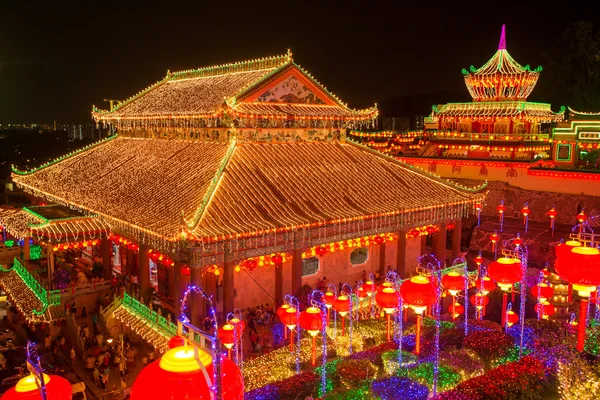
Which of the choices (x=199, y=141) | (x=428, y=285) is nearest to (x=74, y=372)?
(x=199, y=141)

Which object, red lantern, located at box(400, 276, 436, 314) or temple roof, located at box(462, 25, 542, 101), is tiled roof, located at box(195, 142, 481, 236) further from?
temple roof, located at box(462, 25, 542, 101)

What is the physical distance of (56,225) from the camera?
17.7m

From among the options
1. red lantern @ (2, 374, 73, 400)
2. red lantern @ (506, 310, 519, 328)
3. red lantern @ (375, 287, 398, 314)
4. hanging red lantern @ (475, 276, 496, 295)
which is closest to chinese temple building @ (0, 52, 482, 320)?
red lantern @ (375, 287, 398, 314)

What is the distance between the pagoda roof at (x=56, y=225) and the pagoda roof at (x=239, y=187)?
418mm

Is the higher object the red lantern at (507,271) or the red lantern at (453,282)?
the red lantern at (507,271)

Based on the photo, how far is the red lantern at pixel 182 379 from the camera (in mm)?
5168

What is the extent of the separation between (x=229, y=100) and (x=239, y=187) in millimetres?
3167

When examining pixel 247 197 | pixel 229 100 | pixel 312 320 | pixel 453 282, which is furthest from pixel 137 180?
pixel 453 282

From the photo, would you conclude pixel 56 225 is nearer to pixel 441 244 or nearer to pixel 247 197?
pixel 247 197

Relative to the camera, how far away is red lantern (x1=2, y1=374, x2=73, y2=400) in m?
5.84

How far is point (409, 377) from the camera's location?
11953 millimetres

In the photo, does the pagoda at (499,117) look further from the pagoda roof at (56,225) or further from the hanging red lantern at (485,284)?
the pagoda roof at (56,225)

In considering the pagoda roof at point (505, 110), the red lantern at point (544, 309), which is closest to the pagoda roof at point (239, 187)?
the red lantern at point (544, 309)

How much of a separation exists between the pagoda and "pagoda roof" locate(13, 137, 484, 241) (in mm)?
15383
